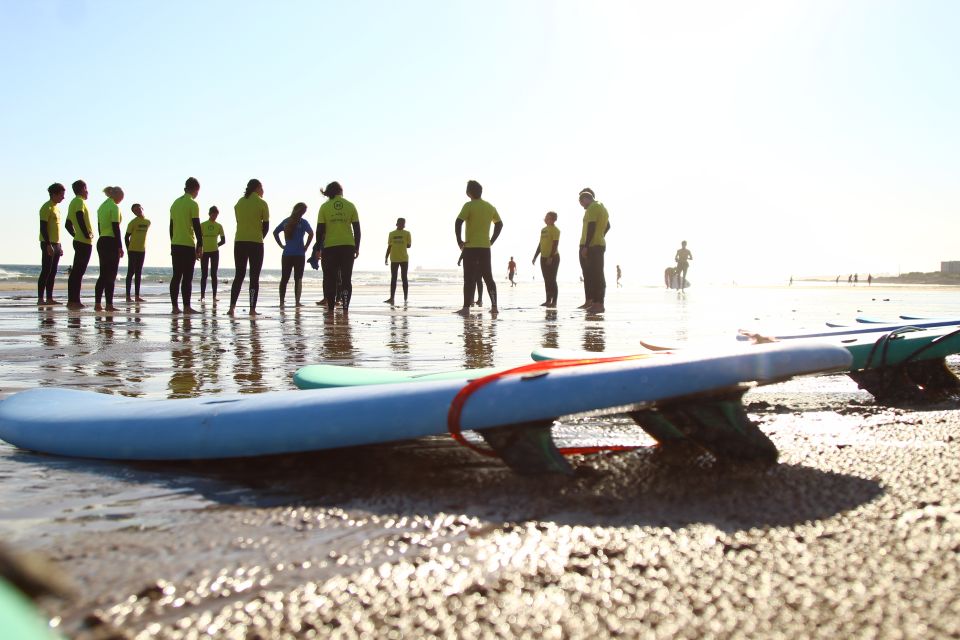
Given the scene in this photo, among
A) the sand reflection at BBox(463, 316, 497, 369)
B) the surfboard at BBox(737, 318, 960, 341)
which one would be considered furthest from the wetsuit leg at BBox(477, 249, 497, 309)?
the surfboard at BBox(737, 318, 960, 341)

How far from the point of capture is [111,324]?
7711 mm

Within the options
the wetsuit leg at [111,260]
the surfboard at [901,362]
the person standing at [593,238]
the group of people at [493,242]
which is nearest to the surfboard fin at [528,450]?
the surfboard at [901,362]

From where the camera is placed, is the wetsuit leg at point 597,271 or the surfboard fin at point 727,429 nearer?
the surfboard fin at point 727,429

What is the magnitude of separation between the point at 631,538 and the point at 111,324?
24.6ft

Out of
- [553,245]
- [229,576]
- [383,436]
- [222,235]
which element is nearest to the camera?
[229,576]

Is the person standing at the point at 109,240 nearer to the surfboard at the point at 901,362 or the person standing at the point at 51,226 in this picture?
the person standing at the point at 51,226

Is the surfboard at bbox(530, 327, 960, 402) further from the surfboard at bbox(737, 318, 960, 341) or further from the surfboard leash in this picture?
the surfboard leash

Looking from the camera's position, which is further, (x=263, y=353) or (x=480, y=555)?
(x=263, y=353)

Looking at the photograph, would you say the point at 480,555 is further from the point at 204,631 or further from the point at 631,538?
the point at 204,631

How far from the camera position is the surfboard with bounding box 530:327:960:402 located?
9.95 feet

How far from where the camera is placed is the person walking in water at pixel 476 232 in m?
9.87

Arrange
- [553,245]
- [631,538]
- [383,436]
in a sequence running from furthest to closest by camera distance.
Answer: [553,245]
[383,436]
[631,538]

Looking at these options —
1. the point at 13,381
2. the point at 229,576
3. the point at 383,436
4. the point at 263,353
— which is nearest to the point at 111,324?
the point at 263,353

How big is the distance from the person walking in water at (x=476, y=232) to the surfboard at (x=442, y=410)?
25.8ft
